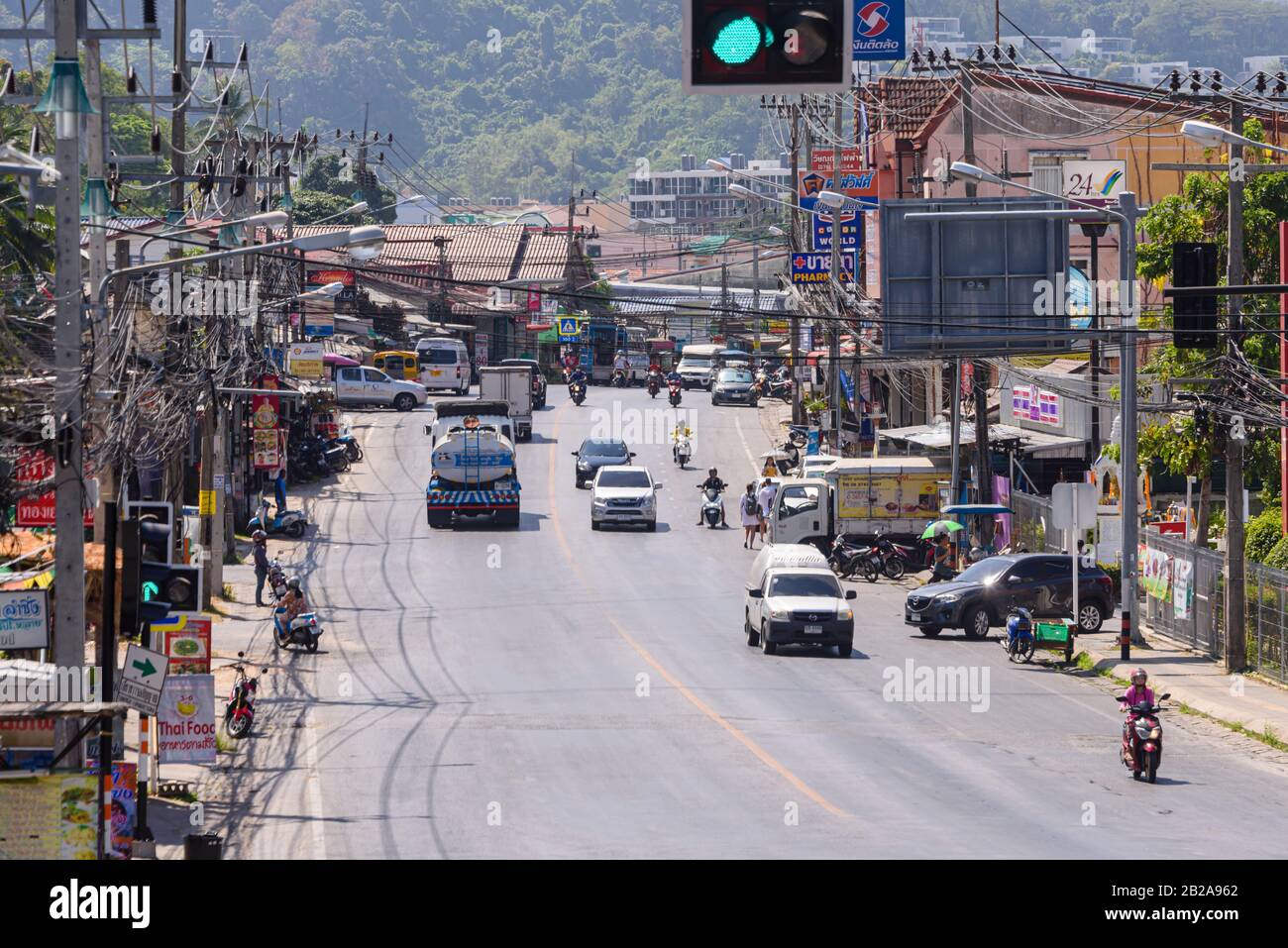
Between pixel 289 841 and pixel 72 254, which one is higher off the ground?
pixel 72 254

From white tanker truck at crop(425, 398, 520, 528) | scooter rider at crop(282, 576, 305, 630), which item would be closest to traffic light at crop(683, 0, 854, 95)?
scooter rider at crop(282, 576, 305, 630)

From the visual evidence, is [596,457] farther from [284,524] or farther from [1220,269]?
[1220,269]

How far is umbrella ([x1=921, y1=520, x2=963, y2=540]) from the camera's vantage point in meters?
39.8

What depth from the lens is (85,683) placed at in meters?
16.6

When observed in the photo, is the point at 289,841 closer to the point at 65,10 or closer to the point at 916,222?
the point at 65,10

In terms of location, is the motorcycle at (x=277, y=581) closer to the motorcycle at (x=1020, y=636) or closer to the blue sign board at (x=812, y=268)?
the motorcycle at (x=1020, y=636)

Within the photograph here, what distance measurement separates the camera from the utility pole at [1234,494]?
27141 millimetres

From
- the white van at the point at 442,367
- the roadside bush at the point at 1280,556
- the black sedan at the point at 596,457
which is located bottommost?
the roadside bush at the point at 1280,556

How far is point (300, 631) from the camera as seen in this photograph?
102 feet

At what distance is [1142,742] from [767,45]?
15.0 meters

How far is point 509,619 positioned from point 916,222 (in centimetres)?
1103

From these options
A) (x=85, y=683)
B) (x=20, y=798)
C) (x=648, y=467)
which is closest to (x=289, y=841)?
(x=85, y=683)

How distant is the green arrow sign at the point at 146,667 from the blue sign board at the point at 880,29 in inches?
1601

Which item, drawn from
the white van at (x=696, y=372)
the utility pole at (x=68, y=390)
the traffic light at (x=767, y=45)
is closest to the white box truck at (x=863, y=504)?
A: the utility pole at (x=68, y=390)
